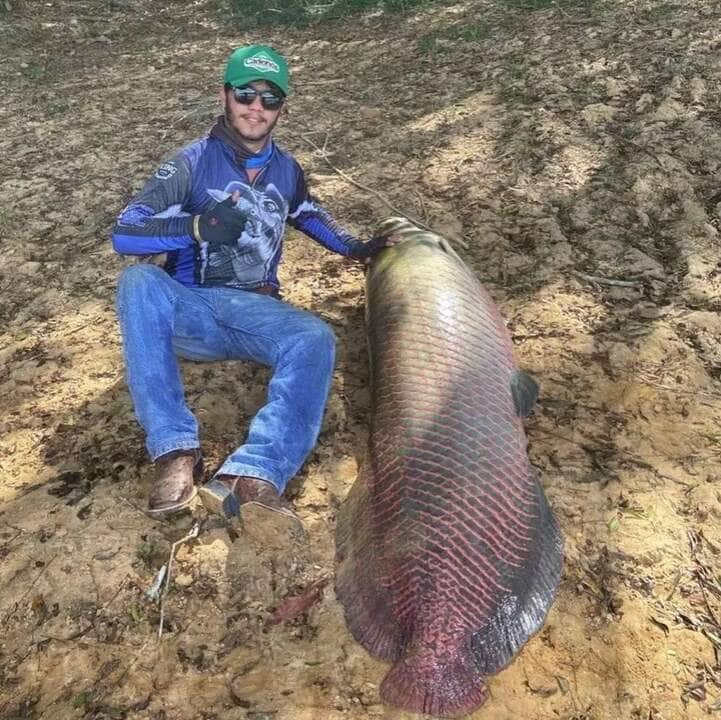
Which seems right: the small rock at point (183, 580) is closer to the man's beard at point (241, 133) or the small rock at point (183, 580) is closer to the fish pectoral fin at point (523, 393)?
the fish pectoral fin at point (523, 393)

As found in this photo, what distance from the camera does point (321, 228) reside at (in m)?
4.24

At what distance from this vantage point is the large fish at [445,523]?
248 cm

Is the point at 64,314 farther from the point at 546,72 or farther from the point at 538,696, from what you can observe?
the point at 546,72

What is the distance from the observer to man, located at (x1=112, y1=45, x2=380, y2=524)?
126 inches

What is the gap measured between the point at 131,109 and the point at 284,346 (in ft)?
→ 18.9

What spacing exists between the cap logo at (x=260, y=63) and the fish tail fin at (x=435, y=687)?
296 centimetres

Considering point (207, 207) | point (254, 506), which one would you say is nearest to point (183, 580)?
point (254, 506)

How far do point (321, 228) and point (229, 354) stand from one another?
39.4 inches

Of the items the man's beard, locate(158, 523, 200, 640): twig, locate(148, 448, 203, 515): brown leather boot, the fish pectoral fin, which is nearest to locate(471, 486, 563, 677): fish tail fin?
the fish pectoral fin

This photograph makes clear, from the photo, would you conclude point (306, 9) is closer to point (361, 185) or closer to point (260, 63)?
point (361, 185)

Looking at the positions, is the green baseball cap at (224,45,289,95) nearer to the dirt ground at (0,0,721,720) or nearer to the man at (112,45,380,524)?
the man at (112,45,380,524)

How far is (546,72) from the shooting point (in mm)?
7227

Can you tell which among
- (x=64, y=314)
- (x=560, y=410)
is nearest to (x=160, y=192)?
(x=64, y=314)

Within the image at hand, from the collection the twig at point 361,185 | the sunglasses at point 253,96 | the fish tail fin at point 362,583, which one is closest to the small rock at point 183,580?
the fish tail fin at point 362,583
